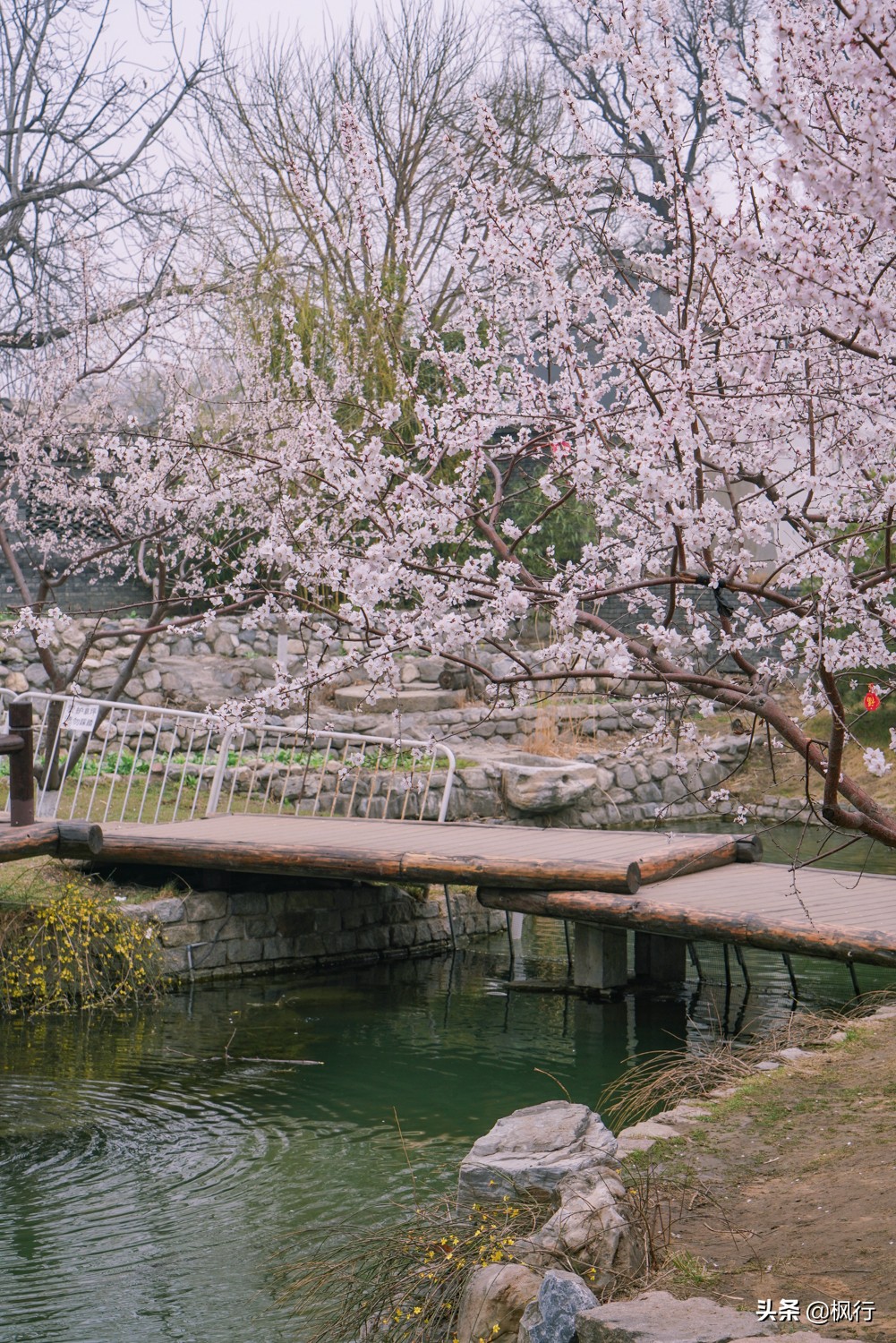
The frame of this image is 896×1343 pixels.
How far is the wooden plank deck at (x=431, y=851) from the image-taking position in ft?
25.0

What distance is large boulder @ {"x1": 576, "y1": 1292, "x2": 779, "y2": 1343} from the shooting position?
2.76 meters

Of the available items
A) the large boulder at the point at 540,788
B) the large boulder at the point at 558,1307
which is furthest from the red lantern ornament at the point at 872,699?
the large boulder at the point at 540,788

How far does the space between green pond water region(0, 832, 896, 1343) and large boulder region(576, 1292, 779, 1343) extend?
1.14 m

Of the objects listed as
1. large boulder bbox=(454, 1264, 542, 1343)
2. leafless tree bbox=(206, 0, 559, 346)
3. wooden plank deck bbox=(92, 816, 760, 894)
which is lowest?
large boulder bbox=(454, 1264, 542, 1343)

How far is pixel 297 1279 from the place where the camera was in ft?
14.4

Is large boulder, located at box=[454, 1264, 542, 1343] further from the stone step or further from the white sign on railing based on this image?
the stone step

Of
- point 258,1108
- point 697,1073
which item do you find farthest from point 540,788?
point 697,1073

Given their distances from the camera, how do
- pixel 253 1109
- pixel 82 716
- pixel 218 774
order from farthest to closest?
pixel 218 774 → pixel 82 716 → pixel 253 1109

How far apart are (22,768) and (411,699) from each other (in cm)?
769

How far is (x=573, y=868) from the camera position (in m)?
7.53

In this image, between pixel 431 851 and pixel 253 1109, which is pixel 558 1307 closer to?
pixel 253 1109

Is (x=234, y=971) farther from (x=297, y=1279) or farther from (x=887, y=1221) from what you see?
(x=887, y=1221)

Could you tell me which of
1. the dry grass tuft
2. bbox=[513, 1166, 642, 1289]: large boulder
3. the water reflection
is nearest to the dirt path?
bbox=[513, 1166, 642, 1289]: large boulder

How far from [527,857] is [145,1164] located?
115 inches
